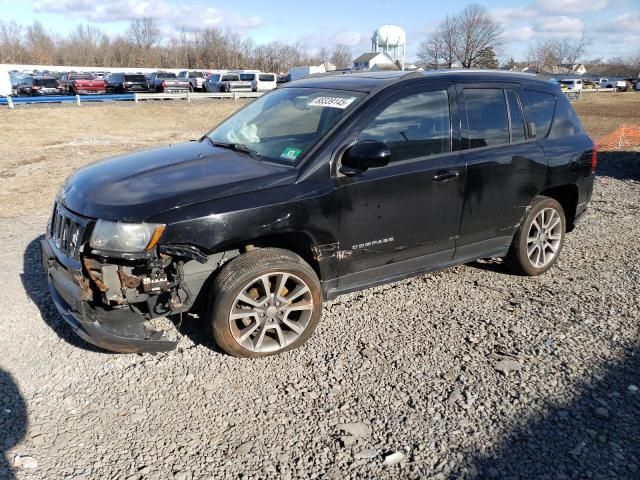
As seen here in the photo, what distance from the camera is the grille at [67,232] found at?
317 cm

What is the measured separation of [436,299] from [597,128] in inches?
891

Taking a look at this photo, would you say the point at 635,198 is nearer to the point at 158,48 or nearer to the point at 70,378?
the point at 70,378

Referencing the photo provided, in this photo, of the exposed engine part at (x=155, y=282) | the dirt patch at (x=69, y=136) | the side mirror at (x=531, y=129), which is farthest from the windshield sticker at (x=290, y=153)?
the dirt patch at (x=69, y=136)

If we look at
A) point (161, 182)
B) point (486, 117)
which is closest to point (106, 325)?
point (161, 182)

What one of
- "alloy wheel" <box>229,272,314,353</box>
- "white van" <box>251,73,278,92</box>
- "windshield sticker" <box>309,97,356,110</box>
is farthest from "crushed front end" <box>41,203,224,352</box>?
"white van" <box>251,73,278,92</box>

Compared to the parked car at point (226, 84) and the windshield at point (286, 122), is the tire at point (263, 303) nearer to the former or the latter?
the windshield at point (286, 122)

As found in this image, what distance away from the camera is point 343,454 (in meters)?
2.64

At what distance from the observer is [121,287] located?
10.2ft

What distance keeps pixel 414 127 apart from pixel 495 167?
853 millimetres

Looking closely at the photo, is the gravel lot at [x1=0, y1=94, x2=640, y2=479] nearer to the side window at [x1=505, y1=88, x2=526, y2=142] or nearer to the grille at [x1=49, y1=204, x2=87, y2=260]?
the grille at [x1=49, y1=204, x2=87, y2=260]

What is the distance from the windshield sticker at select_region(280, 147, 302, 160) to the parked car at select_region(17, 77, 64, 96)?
3610 centimetres

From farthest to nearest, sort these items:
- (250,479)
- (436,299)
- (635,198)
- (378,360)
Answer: (635,198), (436,299), (378,360), (250,479)

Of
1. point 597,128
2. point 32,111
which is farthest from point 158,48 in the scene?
point 597,128

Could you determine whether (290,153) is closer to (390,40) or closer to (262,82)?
(262,82)
